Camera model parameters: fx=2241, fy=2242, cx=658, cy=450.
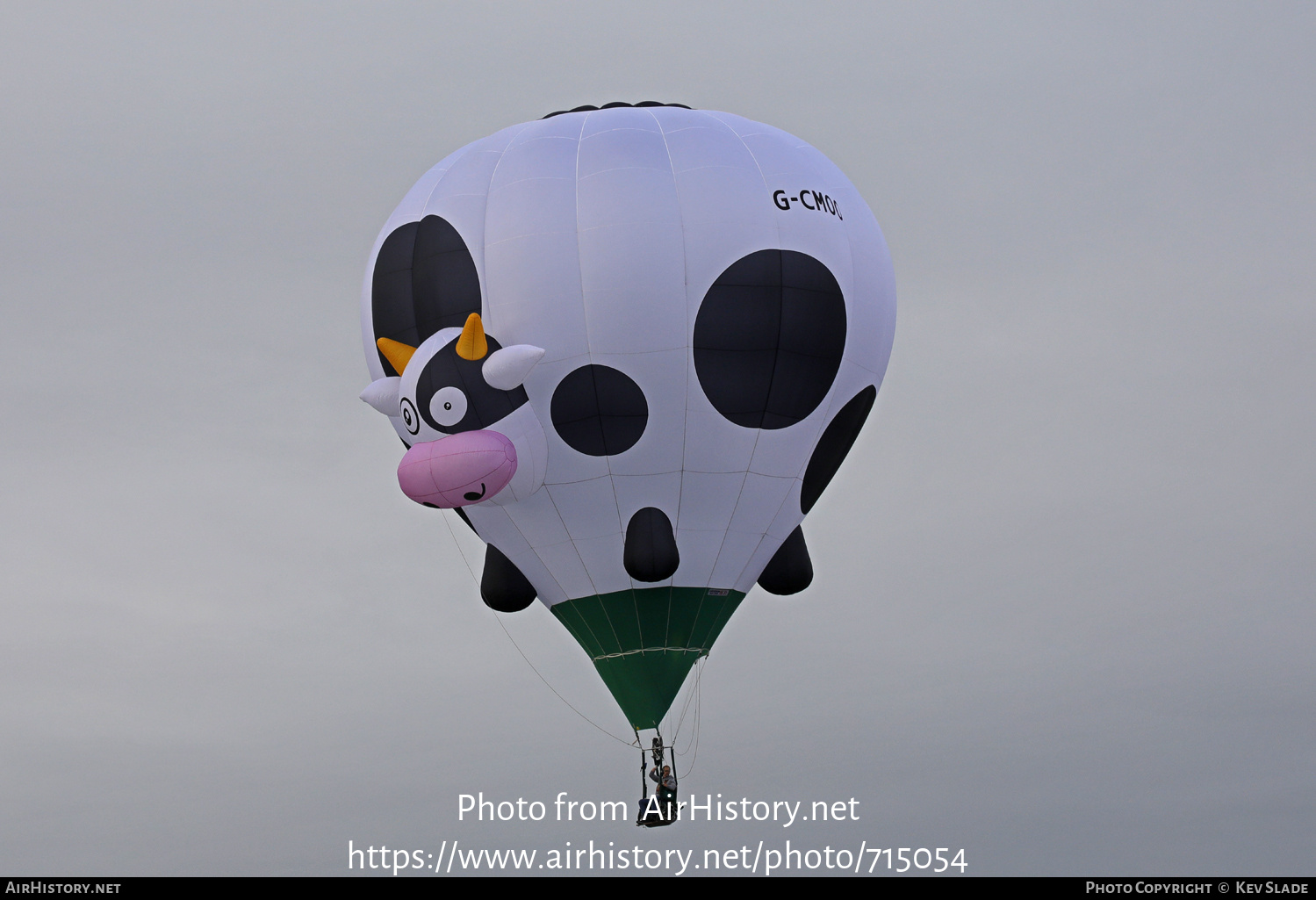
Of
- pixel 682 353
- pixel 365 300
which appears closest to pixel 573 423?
pixel 682 353

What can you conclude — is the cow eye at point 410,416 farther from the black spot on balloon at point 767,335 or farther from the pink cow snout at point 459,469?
the black spot on balloon at point 767,335

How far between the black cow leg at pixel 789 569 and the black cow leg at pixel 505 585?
7.89 ft

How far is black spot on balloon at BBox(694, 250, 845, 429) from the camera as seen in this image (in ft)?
68.8

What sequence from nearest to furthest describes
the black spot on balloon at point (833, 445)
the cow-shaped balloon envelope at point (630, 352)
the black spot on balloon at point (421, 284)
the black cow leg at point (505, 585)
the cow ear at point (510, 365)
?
the cow ear at point (510, 365) < the cow-shaped balloon envelope at point (630, 352) < the black spot on balloon at point (421, 284) < the black spot on balloon at point (833, 445) < the black cow leg at point (505, 585)

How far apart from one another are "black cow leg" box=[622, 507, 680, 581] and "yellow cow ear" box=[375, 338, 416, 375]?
2638 millimetres

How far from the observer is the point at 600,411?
2097 centimetres

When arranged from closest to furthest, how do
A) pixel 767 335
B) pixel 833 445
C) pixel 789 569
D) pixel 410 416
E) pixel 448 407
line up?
pixel 448 407
pixel 767 335
pixel 410 416
pixel 833 445
pixel 789 569

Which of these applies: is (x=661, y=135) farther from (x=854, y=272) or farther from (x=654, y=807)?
(x=654, y=807)

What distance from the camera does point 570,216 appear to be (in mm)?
20953

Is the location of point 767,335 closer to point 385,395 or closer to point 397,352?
point 397,352

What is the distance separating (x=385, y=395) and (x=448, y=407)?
90cm

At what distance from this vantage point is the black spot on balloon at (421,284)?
21.1 meters

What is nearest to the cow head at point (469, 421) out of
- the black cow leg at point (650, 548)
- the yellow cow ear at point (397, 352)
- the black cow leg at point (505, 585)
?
the yellow cow ear at point (397, 352)

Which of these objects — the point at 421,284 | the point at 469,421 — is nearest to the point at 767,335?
the point at 469,421
